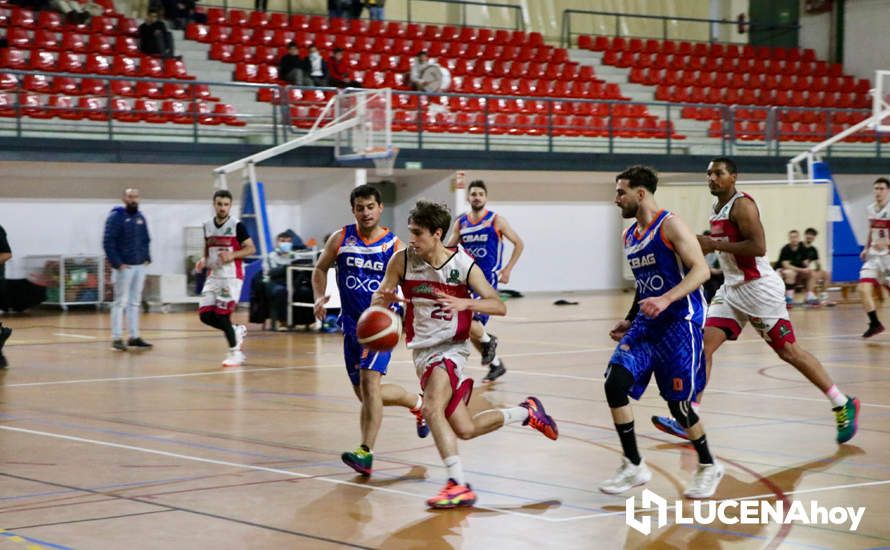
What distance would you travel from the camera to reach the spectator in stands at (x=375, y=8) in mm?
29141

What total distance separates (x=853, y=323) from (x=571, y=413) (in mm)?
10453

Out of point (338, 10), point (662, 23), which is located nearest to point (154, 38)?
point (338, 10)

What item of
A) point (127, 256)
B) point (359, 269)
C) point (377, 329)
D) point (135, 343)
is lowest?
point (135, 343)

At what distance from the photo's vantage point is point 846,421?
8.35 metres

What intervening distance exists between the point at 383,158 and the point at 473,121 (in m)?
4.03

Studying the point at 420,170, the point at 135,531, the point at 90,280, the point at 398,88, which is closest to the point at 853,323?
the point at 420,170

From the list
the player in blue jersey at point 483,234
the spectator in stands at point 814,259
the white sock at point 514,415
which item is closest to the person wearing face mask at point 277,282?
the player in blue jersey at point 483,234

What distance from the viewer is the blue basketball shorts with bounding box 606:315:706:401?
6.67 m

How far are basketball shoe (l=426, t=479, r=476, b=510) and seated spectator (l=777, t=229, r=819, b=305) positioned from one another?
58.5 ft

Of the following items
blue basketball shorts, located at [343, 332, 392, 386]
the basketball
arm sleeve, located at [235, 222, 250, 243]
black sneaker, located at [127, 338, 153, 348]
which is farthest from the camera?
black sneaker, located at [127, 338, 153, 348]

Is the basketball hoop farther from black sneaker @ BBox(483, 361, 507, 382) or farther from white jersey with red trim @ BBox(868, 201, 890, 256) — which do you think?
black sneaker @ BBox(483, 361, 507, 382)

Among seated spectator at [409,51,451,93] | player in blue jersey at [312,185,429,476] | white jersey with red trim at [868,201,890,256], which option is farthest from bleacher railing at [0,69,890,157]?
player in blue jersey at [312,185,429,476]

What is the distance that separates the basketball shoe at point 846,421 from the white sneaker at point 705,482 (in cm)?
211

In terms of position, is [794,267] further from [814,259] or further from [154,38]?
[154,38]
